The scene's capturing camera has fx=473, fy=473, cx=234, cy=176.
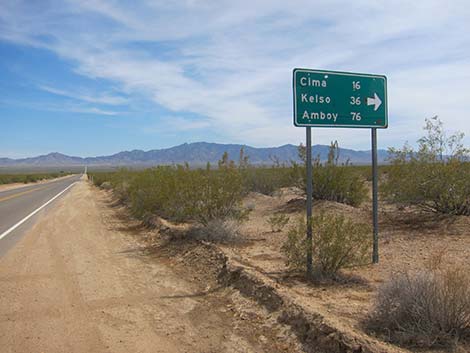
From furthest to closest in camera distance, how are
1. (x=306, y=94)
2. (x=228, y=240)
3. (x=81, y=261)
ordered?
(x=228, y=240) → (x=81, y=261) → (x=306, y=94)

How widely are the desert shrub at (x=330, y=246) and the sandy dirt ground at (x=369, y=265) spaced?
10.2 inches

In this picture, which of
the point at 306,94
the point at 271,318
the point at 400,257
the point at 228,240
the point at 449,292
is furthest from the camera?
the point at 228,240

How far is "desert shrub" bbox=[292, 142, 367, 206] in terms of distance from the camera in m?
15.9

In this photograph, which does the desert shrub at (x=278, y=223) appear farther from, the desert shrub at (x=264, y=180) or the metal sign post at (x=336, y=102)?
the desert shrub at (x=264, y=180)

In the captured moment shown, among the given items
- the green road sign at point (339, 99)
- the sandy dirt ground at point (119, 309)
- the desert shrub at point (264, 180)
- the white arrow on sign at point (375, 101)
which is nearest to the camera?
the sandy dirt ground at point (119, 309)

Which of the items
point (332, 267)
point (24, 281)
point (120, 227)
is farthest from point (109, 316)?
point (120, 227)

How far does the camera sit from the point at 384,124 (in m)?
7.52

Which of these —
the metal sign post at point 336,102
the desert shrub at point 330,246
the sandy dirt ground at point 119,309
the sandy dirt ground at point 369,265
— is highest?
the metal sign post at point 336,102

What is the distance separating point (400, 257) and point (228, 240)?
3657 millimetres

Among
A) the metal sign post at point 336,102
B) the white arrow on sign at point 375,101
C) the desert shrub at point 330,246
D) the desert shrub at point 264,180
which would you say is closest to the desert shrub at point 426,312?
the desert shrub at point 330,246

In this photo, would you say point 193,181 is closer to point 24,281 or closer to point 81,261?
point 81,261

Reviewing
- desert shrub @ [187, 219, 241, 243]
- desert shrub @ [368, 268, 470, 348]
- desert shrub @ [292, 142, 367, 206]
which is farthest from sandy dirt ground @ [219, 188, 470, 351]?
desert shrub @ [292, 142, 367, 206]

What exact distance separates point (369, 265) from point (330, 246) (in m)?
1.13

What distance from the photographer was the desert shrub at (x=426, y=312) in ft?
14.5
